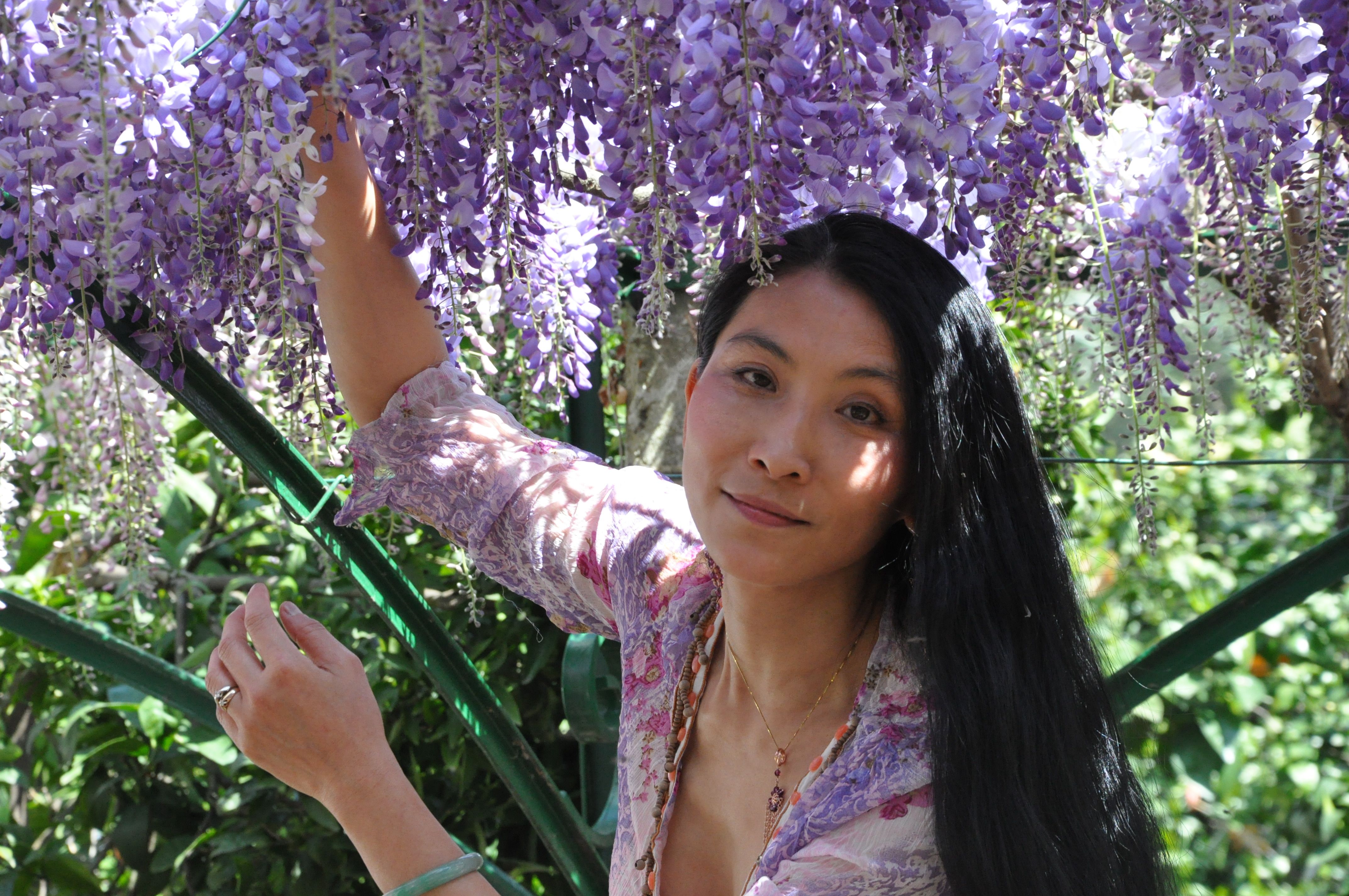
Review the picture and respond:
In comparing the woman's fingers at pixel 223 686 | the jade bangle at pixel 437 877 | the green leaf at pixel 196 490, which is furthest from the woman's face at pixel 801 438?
the green leaf at pixel 196 490

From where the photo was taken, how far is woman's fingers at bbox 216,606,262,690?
1108 mm

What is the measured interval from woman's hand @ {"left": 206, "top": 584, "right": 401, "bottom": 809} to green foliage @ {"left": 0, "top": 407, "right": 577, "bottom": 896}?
0.93m

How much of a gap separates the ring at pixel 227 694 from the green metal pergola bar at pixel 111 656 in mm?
489

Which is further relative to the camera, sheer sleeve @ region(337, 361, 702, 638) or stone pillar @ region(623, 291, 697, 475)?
stone pillar @ region(623, 291, 697, 475)

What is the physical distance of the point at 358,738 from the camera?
1105 mm

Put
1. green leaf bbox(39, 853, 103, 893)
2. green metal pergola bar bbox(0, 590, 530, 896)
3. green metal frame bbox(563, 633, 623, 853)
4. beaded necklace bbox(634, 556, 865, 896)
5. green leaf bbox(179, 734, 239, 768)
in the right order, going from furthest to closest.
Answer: green leaf bbox(39, 853, 103, 893) → green leaf bbox(179, 734, 239, 768) → green metal frame bbox(563, 633, 623, 853) → green metal pergola bar bbox(0, 590, 530, 896) → beaded necklace bbox(634, 556, 865, 896)

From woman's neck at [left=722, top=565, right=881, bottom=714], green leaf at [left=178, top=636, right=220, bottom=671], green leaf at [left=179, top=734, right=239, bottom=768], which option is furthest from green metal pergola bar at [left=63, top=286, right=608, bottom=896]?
green leaf at [left=178, top=636, right=220, bottom=671]

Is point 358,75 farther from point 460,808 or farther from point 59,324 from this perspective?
point 460,808

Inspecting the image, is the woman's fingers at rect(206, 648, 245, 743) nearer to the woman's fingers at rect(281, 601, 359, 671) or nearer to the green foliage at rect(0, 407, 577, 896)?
the woman's fingers at rect(281, 601, 359, 671)

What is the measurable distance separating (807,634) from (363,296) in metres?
0.60

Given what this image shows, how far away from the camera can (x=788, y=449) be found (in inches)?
42.7

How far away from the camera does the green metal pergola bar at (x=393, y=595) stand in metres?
1.32

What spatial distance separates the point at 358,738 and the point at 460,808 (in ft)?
4.03

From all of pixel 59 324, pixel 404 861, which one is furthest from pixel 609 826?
pixel 59 324
